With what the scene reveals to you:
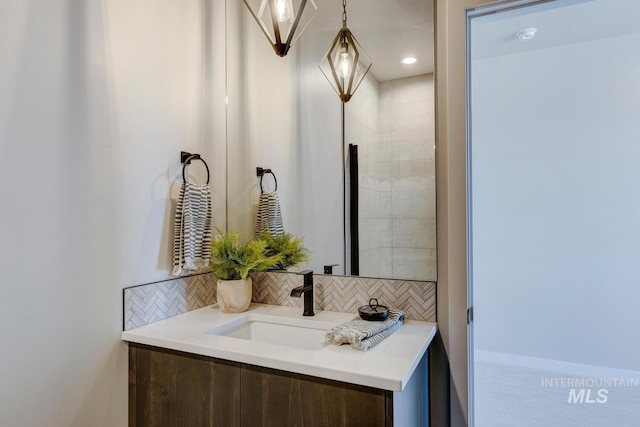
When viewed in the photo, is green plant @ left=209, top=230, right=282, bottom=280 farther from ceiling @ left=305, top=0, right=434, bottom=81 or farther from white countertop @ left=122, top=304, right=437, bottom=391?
ceiling @ left=305, top=0, right=434, bottom=81

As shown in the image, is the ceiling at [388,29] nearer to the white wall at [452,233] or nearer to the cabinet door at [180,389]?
the white wall at [452,233]

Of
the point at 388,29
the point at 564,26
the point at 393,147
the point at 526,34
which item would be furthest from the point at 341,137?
the point at 564,26

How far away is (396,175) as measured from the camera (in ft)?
5.19

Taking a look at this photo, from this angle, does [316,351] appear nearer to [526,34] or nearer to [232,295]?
[232,295]

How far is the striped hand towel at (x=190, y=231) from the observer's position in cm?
151

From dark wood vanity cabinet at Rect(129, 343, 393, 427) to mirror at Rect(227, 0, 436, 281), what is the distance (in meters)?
0.63

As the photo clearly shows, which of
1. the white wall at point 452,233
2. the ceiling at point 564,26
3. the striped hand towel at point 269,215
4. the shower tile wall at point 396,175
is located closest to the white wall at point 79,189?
the striped hand towel at point 269,215

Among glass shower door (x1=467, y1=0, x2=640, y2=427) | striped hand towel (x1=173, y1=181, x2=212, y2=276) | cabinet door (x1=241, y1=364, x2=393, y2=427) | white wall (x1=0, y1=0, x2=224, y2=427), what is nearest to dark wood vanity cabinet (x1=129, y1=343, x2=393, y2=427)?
cabinet door (x1=241, y1=364, x2=393, y2=427)

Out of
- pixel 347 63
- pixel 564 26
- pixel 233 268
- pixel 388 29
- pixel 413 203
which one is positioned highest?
pixel 564 26

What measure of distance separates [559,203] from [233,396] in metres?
2.98

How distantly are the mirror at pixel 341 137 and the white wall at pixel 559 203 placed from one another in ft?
4.96

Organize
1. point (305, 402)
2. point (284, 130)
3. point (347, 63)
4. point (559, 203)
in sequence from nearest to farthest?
point (305, 402), point (347, 63), point (284, 130), point (559, 203)

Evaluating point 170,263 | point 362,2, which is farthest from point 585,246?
point 170,263

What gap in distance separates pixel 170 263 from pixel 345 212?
82 centimetres
